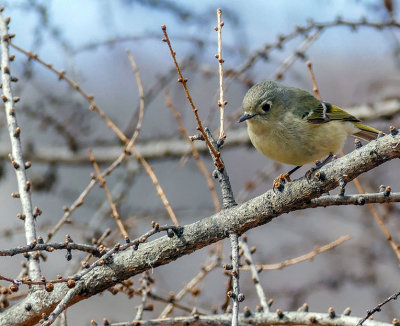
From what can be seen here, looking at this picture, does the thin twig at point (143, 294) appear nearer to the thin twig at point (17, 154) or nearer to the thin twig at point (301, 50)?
the thin twig at point (17, 154)

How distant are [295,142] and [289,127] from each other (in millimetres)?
113

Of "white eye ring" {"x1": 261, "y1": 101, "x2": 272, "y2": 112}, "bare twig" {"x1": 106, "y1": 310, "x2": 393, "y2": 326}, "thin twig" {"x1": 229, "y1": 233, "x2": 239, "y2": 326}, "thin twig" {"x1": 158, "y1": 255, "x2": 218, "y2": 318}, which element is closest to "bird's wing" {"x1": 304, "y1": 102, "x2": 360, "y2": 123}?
"white eye ring" {"x1": 261, "y1": 101, "x2": 272, "y2": 112}

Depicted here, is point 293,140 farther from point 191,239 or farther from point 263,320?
point 191,239

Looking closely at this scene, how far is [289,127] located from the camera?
322cm

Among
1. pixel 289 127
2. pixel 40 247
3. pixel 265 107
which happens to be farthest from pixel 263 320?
pixel 265 107

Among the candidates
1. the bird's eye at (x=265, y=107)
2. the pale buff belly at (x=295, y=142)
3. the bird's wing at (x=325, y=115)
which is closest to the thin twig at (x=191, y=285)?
the pale buff belly at (x=295, y=142)

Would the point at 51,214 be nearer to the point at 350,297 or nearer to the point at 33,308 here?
the point at 350,297

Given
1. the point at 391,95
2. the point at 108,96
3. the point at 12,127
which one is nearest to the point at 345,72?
the point at 108,96

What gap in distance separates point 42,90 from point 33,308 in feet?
7.88

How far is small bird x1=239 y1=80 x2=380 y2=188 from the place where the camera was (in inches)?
124

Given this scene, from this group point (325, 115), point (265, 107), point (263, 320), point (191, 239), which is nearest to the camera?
point (191, 239)

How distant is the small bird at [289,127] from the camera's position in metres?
3.14

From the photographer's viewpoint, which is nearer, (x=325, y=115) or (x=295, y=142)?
(x=295, y=142)

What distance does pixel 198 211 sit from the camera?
4.31m
